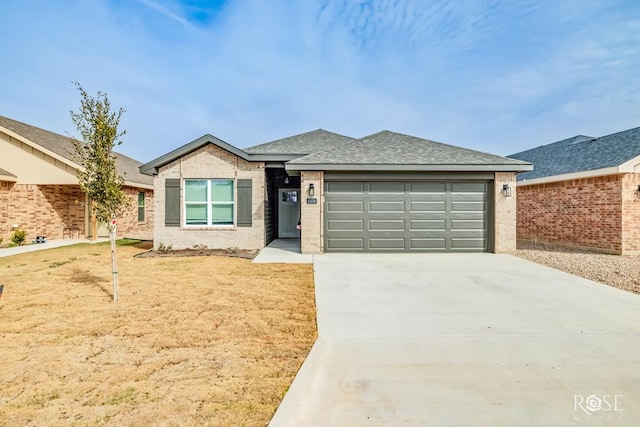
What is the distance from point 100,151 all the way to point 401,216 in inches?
322

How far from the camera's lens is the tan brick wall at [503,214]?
10.2 meters

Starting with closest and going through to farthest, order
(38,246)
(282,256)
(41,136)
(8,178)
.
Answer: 1. (282,256)
2. (38,246)
3. (8,178)
4. (41,136)

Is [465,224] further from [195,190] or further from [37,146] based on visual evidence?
[37,146]

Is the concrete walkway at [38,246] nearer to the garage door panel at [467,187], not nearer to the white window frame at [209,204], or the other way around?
the white window frame at [209,204]

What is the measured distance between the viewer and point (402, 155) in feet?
34.8

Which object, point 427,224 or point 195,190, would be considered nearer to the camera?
point 427,224

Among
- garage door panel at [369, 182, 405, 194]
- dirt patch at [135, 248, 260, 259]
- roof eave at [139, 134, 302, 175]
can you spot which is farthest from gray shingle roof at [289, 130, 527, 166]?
dirt patch at [135, 248, 260, 259]

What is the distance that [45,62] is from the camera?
14516 millimetres

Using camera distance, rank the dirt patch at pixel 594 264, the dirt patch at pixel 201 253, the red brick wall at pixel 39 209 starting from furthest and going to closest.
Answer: the red brick wall at pixel 39 209 < the dirt patch at pixel 201 253 < the dirt patch at pixel 594 264

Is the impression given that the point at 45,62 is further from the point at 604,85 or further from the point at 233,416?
the point at 604,85

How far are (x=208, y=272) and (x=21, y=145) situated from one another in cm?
1266

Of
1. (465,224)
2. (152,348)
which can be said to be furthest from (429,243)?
(152,348)

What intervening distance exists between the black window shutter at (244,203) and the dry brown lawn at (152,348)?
14.2 ft

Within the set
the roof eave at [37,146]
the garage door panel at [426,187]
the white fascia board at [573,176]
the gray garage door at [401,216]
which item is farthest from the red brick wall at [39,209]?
the white fascia board at [573,176]
